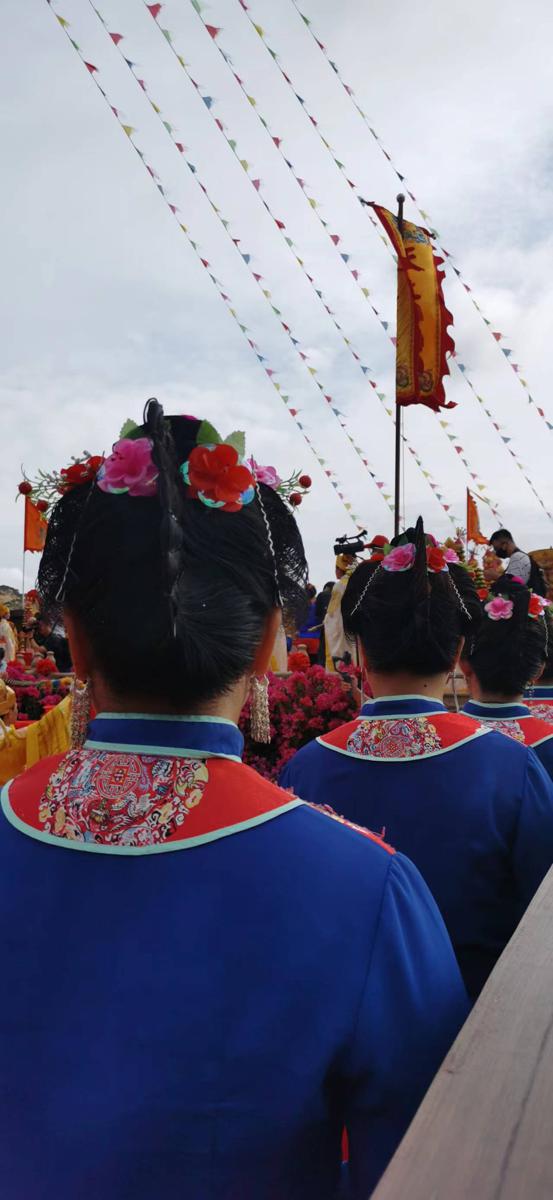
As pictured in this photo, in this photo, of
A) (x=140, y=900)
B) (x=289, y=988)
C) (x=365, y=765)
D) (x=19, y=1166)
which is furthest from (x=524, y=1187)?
(x=365, y=765)

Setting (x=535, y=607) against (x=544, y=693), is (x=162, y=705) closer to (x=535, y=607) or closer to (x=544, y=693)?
(x=535, y=607)

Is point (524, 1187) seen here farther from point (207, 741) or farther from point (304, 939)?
point (207, 741)

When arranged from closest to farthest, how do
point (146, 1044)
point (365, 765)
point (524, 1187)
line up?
point (524, 1187)
point (146, 1044)
point (365, 765)

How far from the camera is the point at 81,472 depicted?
1.25m

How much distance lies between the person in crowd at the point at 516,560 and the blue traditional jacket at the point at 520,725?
5.93 m

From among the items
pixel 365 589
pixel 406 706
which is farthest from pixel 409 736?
pixel 365 589

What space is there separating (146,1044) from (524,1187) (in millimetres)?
426

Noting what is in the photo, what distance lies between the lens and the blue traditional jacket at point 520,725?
3.08 m

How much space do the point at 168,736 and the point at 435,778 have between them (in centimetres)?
114

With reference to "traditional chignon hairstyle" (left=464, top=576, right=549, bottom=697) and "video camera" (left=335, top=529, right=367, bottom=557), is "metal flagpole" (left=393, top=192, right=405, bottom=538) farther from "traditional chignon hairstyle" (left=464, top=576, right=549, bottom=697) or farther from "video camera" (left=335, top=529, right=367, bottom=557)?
"traditional chignon hairstyle" (left=464, top=576, right=549, bottom=697)

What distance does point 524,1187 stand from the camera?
0.60 metres

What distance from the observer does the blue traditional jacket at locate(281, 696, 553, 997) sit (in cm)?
197

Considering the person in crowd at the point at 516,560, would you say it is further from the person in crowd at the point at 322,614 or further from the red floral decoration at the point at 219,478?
the red floral decoration at the point at 219,478

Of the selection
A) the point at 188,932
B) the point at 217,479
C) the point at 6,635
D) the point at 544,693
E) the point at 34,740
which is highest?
the point at 217,479
